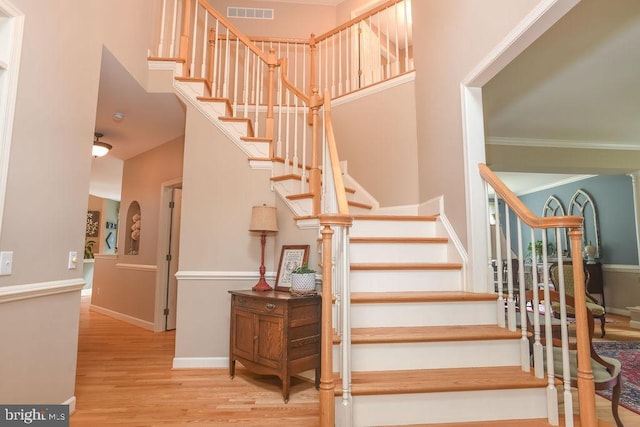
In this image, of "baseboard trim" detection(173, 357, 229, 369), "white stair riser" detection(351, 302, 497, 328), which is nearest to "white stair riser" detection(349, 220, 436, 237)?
"white stair riser" detection(351, 302, 497, 328)

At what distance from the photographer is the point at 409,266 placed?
266cm

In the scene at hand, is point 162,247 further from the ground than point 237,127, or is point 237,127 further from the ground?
point 237,127

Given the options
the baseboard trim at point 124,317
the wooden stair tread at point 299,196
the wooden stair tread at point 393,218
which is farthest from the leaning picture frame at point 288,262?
the baseboard trim at point 124,317

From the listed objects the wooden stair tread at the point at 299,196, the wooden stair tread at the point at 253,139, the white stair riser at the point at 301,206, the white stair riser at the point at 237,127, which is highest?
the white stair riser at the point at 237,127

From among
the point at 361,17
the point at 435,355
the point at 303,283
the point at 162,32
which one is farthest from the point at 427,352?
the point at 361,17

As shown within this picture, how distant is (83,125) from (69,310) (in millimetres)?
1275

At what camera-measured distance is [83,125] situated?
2.46 metres

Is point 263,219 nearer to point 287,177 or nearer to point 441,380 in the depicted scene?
point 287,177

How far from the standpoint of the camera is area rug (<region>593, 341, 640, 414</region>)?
263 centimetres

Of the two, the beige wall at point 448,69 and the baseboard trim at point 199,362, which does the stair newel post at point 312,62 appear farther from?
the baseboard trim at point 199,362

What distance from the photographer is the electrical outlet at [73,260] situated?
2.35 m

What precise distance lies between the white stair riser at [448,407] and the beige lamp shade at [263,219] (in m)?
1.65

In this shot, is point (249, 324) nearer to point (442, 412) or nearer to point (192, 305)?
point (192, 305)

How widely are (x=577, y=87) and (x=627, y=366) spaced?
2.81 metres
